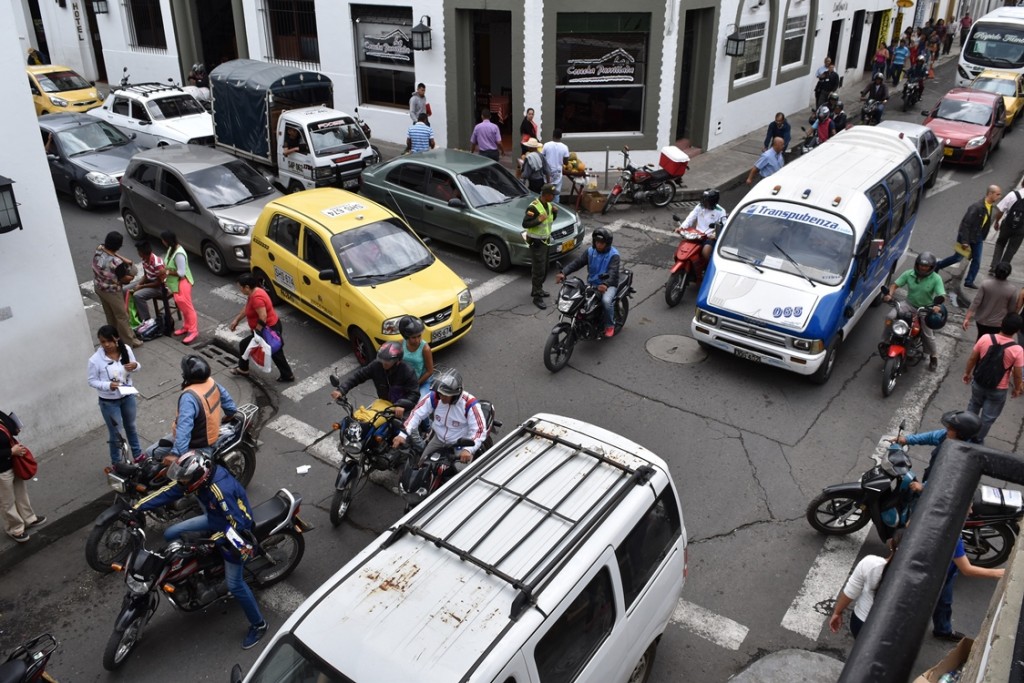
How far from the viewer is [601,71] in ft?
58.5

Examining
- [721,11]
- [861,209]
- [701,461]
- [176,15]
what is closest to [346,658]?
[701,461]

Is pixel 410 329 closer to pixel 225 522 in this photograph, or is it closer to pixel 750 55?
pixel 225 522

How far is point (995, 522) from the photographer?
665 cm

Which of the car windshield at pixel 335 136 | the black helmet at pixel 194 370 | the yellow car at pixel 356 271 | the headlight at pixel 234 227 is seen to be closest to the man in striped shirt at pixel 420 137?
the car windshield at pixel 335 136

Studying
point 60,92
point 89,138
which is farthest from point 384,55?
point 60,92

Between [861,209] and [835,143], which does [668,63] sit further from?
[861,209]

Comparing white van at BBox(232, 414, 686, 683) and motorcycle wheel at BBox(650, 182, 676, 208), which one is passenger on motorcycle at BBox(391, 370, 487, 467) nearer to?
white van at BBox(232, 414, 686, 683)

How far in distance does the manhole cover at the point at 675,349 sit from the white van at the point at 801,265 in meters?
0.23

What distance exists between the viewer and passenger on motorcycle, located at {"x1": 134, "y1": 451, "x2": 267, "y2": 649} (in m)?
5.93

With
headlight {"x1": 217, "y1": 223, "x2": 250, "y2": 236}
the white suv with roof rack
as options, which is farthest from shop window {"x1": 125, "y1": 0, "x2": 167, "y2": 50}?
headlight {"x1": 217, "y1": 223, "x2": 250, "y2": 236}

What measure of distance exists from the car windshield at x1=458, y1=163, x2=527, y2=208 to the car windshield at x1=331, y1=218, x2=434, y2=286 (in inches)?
99.0

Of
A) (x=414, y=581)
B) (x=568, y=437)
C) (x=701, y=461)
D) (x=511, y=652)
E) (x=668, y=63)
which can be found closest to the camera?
(x=511, y=652)

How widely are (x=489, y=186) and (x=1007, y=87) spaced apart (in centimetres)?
1716

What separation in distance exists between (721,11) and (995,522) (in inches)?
604
